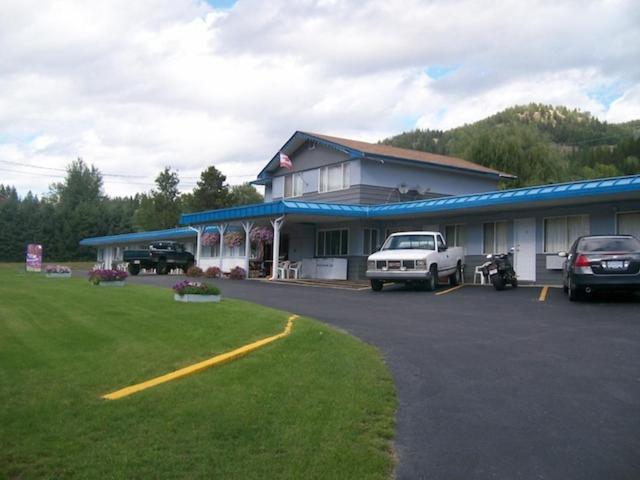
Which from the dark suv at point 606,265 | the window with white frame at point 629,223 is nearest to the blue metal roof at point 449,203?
the window with white frame at point 629,223

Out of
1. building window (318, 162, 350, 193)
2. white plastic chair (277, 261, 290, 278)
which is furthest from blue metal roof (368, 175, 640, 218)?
white plastic chair (277, 261, 290, 278)

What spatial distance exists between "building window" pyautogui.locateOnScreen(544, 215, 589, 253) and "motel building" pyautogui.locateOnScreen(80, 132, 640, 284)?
0.03 meters

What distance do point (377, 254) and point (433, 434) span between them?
14.5 m

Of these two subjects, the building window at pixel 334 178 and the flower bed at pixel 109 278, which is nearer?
the flower bed at pixel 109 278

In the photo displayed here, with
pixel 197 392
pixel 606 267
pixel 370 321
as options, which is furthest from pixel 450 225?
pixel 197 392

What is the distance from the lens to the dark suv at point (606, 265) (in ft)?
43.4

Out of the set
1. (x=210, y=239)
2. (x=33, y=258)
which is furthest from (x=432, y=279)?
(x=33, y=258)

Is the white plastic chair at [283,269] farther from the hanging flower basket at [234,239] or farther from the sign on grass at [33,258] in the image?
the sign on grass at [33,258]

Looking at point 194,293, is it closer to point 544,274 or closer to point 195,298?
point 195,298

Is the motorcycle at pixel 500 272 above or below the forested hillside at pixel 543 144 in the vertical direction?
below

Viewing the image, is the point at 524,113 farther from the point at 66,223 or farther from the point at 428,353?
the point at 428,353

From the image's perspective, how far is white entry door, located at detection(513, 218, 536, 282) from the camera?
20.6 meters

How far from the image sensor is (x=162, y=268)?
32281mm

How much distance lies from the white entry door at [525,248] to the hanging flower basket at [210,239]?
17269mm
